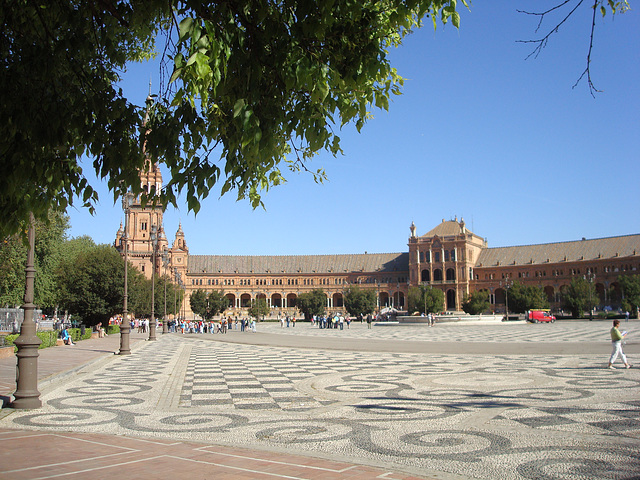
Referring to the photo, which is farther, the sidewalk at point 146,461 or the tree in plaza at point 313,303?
the tree in plaza at point 313,303

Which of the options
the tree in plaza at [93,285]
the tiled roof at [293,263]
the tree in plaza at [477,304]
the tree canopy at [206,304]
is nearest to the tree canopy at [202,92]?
the tree in plaza at [93,285]

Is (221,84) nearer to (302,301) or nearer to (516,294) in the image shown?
(516,294)

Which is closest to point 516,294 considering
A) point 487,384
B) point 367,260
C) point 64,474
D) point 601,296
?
point 601,296

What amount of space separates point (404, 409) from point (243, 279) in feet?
469

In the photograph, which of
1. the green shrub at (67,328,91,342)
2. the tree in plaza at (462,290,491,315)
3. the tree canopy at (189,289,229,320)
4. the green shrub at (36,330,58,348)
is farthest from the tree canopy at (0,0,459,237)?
the tree canopy at (189,289,229,320)

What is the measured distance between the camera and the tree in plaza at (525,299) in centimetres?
8612

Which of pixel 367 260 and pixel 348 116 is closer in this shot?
pixel 348 116

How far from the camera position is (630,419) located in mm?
8461

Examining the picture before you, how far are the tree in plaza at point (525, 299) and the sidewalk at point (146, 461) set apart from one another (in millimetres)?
85583

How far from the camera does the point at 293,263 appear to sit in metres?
155

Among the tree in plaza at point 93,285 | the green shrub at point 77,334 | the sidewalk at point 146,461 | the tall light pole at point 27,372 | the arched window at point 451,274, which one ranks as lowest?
the green shrub at point 77,334

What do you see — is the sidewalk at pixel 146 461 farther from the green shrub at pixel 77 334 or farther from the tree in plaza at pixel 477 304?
the tree in plaza at pixel 477 304

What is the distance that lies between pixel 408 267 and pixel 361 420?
138 metres

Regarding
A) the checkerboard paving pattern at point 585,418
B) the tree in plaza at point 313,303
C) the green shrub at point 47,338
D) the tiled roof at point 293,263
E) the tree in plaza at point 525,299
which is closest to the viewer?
the checkerboard paving pattern at point 585,418
